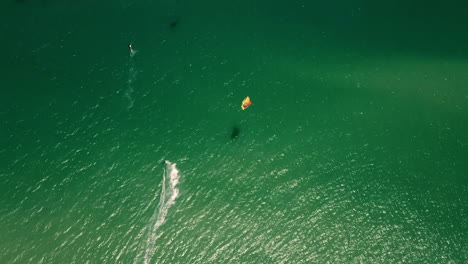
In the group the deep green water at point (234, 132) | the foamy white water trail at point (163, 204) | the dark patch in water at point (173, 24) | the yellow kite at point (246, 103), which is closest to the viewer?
the foamy white water trail at point (163, 204)

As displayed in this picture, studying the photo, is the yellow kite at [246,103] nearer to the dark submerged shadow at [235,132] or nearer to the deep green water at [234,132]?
the deep green water at [234,132]

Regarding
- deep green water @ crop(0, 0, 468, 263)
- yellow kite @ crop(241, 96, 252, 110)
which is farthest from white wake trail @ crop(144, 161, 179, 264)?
yellow kite @ crop(241, 96, 252, 110)

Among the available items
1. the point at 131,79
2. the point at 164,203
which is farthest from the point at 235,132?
the point at 131,79

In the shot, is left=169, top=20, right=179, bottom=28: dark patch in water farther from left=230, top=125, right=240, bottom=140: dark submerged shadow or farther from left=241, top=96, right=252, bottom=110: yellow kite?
left=230, top=125, right=240, bottom=140: dark submerged shadow

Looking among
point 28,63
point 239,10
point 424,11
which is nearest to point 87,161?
point 28,63

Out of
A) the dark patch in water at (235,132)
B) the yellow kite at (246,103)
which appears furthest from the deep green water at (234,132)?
the yellow kite at (246,103)

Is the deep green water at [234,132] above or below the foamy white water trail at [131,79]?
below

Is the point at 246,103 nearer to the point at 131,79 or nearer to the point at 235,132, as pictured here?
the point at 235,132

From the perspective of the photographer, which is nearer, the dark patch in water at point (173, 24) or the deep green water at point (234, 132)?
the deep green water at point (234, 132)
